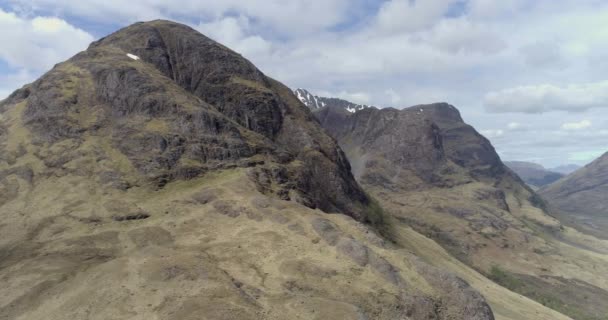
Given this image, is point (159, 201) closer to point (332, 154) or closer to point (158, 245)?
point (158, 245)

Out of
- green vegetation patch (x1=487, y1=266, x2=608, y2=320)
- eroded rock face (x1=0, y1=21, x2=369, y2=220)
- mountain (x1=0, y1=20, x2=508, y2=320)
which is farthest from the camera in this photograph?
green vegetation patch (x1=487, y1=266, x2=608, y2=320)

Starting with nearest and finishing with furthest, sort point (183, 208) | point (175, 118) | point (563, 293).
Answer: point (183, 208) → point (175, 118) → point (563, 293)

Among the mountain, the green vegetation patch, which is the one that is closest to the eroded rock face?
the mountain

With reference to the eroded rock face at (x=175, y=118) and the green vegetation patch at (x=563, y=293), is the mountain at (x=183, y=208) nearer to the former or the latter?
the eroded rock face at (x=175, y=118)

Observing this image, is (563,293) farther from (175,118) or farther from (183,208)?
(175,118)

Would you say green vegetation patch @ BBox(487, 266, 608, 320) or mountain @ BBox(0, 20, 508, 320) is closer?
mountain @ BBox(0, 20, 508, 320)

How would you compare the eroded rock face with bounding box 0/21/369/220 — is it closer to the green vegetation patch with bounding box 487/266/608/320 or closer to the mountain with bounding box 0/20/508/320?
the mountain with bounding box 0/20/508/320

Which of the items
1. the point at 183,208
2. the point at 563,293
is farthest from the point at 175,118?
the point at 563,293
